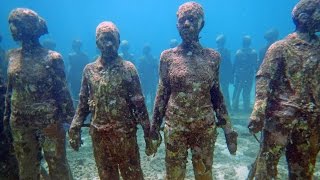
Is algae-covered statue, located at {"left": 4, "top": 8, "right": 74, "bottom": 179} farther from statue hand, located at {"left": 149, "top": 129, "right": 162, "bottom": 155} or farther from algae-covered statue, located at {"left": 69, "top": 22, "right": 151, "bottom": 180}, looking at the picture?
statue hand, located at {"left": 149, "top": 129, "right": 162, "bottom": 155}

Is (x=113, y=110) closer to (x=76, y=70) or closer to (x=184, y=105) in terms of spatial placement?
(x=184, y=105)

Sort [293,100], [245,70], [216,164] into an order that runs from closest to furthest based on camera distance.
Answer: [293,100] → [216,164] → [245,70]

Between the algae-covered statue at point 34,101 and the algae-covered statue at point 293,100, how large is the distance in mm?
2930

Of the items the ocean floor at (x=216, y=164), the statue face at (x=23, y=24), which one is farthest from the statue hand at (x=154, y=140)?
the ocean floor at (x=216, y=164)

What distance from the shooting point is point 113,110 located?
4.40 metres

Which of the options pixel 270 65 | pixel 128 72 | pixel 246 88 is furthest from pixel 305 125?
pixel 246 88

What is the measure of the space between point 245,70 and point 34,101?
450 inches

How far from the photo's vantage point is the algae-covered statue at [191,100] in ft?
13.8

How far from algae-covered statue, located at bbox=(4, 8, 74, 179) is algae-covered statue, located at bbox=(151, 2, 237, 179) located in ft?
5.86

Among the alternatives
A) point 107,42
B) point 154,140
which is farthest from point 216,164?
point 107,42

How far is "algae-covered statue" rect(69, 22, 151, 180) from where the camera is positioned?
4.41 meters

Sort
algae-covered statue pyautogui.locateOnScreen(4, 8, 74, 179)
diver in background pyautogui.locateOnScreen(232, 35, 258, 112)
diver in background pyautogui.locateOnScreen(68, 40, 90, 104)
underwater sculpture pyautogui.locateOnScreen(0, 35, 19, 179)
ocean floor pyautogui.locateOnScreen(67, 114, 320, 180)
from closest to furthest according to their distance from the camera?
algae-covered statue pyautogui.locateOnScreen(4, 8, 74, 179) → underwater sculpture pyautogui.locateOnScreen(0, 35, 19, 179) → ocean floor pyautogui.locateOnScreen(67, 114, 320, 180) → diver in background pyautogui.locateOnScreen(68, 40, 90, 104) → diver in background pyautogui.locateOnScreen(232, 35, 258, 112)

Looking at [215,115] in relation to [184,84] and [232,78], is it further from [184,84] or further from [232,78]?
[232,78]

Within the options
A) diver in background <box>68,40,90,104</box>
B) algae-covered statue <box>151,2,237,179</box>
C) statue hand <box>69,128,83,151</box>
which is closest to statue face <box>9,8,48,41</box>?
statue hand <box>69,128,83,151</box>
